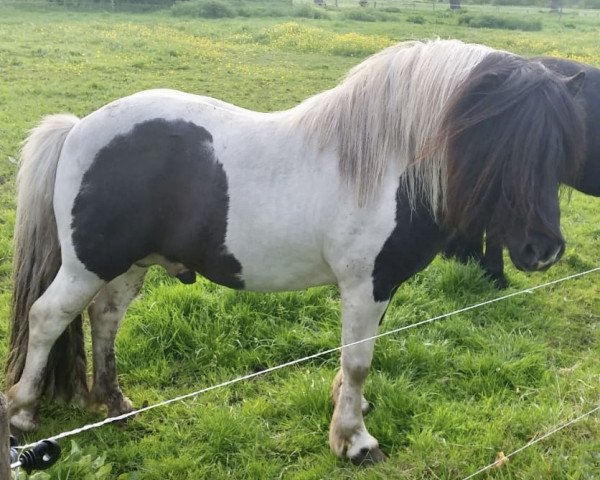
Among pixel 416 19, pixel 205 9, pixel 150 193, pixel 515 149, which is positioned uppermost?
pixel 515 149

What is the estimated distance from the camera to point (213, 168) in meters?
2.38

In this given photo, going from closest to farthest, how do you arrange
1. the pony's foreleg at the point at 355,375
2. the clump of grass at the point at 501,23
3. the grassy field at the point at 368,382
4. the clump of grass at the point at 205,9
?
the pony's foreleg at the point at 355,375, the grassy field at the point at 368,382, the clump of grass at the point at 205,9, the clump of grass at the point at 501,23

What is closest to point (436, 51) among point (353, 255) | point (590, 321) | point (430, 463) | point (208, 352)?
point (353, 255)

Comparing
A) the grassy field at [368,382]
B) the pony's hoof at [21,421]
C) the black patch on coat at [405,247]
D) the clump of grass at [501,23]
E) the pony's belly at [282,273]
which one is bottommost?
the clump of grass at [501,23]

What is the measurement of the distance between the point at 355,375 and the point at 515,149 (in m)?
1.17

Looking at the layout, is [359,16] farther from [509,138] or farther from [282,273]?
[509,138]

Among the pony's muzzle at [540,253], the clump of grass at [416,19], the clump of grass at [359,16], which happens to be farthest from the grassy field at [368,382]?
the clump of grass at [359,16]

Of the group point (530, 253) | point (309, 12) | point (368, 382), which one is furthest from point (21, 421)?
point (309, 12)

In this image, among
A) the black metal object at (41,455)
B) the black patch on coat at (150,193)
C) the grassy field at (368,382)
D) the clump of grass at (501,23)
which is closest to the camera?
the black metal object at (41,455)

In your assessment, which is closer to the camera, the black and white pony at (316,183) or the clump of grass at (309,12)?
the black and white pony at (316,183)

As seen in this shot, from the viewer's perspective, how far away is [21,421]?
2.74 meters

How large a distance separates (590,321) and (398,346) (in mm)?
1604

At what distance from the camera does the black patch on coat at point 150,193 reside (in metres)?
2.36

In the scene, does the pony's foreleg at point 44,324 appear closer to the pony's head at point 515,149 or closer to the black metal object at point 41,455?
the black metal object at point 41,455
